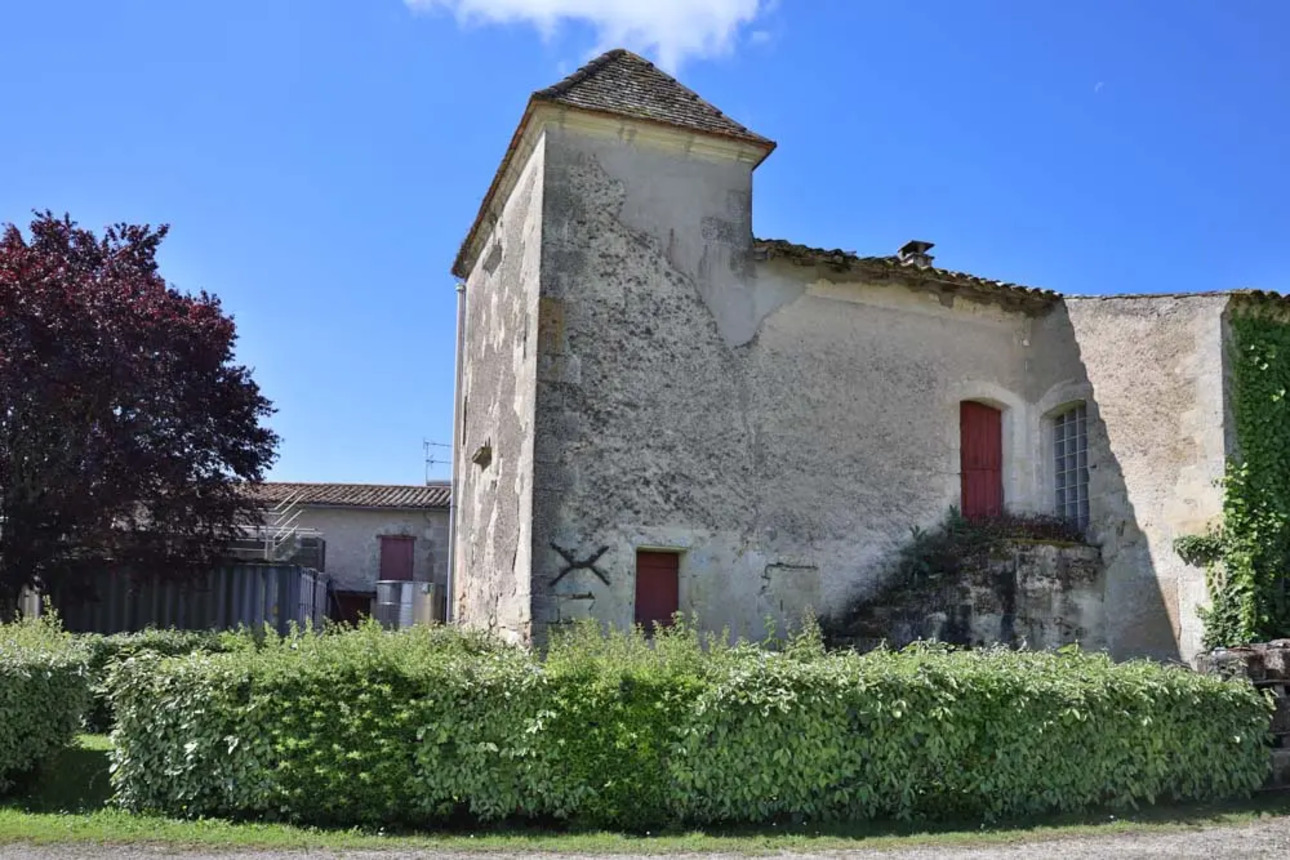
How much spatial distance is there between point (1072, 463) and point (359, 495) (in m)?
21.4

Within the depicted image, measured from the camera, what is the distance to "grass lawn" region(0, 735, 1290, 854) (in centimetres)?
761

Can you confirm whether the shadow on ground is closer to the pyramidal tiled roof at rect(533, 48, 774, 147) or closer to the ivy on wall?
the pyramidal tiled roof at rect(533, 48, 774, 147)

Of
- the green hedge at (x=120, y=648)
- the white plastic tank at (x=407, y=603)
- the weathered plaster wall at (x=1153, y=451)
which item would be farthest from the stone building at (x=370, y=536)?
the weathered plaster wall at (x=1153, y=451)

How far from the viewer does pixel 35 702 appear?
9.39 m

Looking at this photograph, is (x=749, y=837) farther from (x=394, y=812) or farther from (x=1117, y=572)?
(x=1117, y=572)

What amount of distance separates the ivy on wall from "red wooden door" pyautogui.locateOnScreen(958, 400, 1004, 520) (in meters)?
2.79

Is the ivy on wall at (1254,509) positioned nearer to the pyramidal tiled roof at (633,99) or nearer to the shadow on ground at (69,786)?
the pyramidal tiled roof at (633,99)

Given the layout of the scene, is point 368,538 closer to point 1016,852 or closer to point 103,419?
point 103,419

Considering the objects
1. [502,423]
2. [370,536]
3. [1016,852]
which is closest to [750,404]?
[502,423]

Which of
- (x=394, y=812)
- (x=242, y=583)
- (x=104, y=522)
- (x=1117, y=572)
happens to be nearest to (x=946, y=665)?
(x=394, y=812)

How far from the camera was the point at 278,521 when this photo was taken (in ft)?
94.6

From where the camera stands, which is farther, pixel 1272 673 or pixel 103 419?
pixel 103 419

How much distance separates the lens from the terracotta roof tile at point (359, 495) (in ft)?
100

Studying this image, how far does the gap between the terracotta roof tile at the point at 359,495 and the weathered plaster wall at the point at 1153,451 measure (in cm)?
1968
